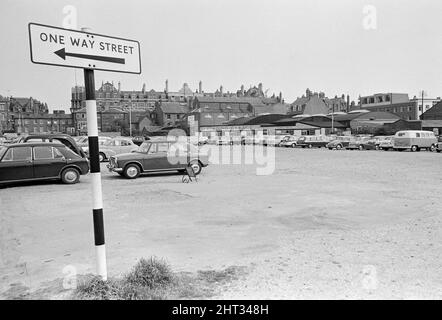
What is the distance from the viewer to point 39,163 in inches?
558

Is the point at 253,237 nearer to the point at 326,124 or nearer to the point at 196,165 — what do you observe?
the point at 196,165

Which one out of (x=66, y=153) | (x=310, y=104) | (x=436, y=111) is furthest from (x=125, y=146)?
(x=310, y=104)

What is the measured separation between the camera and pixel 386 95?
106 m

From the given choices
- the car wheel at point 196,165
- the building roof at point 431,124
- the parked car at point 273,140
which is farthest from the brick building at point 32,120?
the car wheel at point 196,165

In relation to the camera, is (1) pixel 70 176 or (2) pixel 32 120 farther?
(2) pixel 32 120

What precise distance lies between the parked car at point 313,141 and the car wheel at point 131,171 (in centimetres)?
3336

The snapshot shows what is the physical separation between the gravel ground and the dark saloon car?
1.08 meters

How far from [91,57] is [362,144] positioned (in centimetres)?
4033

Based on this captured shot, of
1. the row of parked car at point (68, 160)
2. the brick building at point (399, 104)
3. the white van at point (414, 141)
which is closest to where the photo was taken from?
the row of parked car at point (68, 160)

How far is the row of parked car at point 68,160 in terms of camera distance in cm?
1379

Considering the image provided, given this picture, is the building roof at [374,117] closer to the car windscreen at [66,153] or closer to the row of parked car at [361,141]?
the row of parked car at [361,141]

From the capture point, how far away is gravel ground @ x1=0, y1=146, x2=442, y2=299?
466 cm

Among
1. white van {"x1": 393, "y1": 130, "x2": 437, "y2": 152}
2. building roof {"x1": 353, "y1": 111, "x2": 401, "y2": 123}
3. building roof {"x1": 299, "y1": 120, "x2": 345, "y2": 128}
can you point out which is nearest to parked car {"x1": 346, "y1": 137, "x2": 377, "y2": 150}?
white van {"x1": 393, "y1": 130, "x2": 437, "y2": 152}
